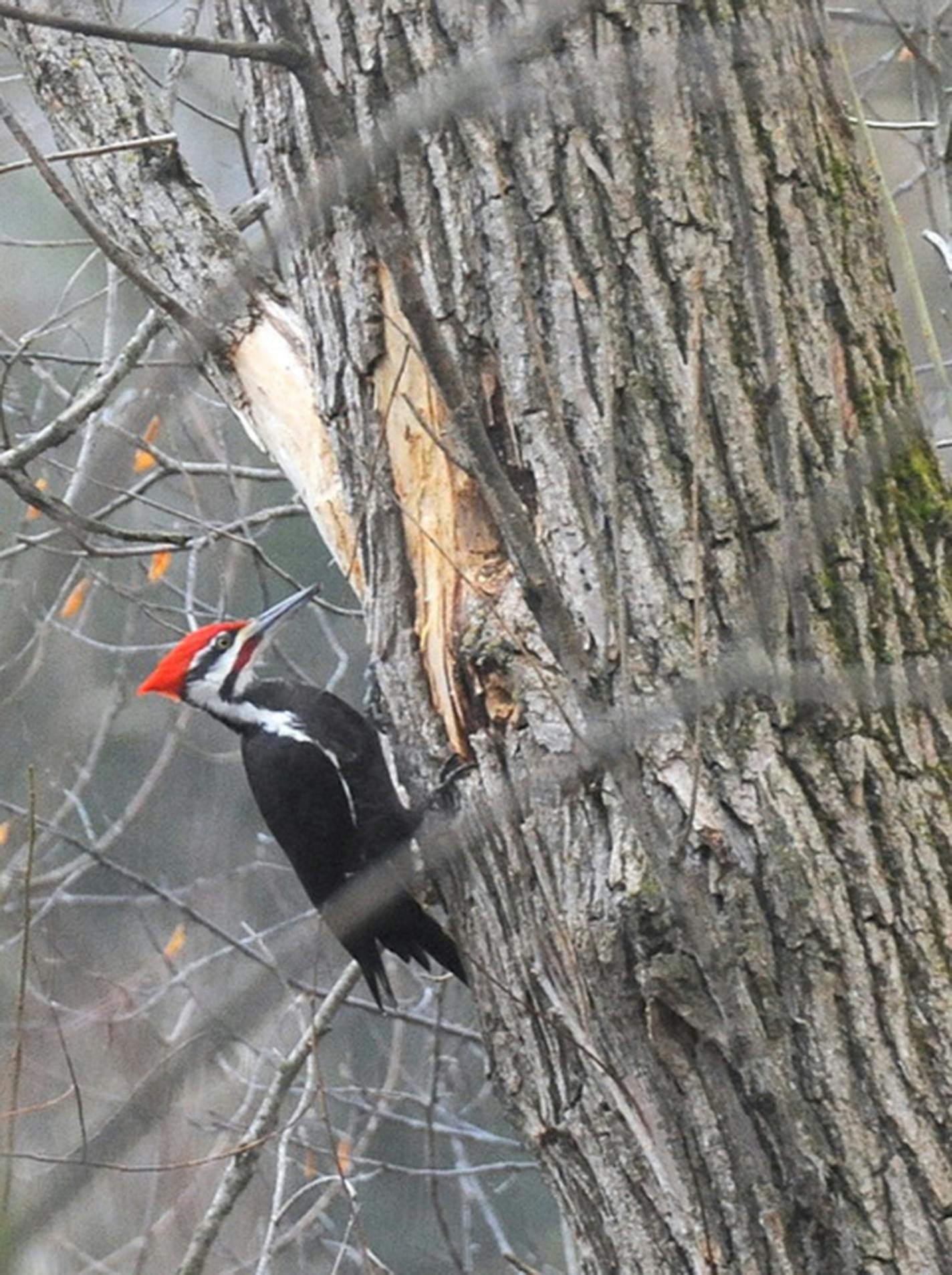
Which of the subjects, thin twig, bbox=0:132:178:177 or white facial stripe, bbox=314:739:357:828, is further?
white facial stripe, bbox=314:739:357:828

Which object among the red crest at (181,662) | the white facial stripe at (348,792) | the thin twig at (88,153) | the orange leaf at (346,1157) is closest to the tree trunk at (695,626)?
the thin twig at (88,153)

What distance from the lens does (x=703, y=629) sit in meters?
2.11

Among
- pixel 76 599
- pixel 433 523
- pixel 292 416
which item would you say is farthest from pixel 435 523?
pixel 76 599

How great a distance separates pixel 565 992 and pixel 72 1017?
A: 438 cm

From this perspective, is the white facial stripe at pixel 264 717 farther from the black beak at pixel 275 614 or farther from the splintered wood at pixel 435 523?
the splintered wood at pixel 435 523

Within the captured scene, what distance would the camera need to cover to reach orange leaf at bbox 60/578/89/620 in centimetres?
480

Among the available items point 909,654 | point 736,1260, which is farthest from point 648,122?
point 736,1260

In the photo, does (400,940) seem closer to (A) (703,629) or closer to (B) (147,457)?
(A) (703,629)

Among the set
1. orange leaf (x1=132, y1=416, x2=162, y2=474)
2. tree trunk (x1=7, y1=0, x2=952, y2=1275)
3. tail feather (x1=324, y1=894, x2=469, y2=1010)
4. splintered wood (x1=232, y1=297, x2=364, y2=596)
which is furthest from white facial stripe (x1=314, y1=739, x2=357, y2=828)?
tree trunk (x1=7, y1=0, x2=952, y2=1275)

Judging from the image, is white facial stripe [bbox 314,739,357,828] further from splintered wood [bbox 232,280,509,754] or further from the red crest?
splintered wood [bbox 232,280,509,754]

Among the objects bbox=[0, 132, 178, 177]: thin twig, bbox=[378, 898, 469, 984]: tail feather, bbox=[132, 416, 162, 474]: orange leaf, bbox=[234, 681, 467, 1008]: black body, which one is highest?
bbox=[132, 416, 162, 474]: orange leaf

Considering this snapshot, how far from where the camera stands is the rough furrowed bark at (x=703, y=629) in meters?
2.15

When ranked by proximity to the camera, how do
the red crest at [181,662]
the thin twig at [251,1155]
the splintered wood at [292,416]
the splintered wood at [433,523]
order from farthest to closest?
the red crest at [181,662] < the thin twig at [251,1155] < the splintered wood at [292,416] < the splintered wood at [433,523]

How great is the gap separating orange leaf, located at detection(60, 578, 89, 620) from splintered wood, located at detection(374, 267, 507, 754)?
86.3 inches
